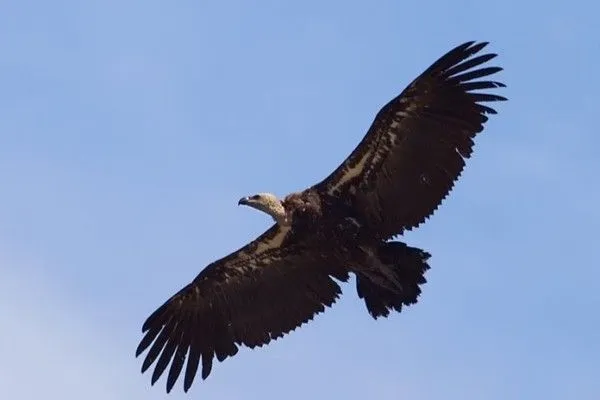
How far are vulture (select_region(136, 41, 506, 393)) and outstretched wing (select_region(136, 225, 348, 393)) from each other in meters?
0.02

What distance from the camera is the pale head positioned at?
98.9ft

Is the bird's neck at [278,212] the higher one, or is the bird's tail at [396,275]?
the bird's neck at [278,212]

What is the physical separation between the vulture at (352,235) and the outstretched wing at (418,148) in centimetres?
2

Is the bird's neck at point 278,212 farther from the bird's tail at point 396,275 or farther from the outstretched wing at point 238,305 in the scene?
the bird's tail at point 396,275

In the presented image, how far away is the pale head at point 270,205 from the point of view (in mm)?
30141

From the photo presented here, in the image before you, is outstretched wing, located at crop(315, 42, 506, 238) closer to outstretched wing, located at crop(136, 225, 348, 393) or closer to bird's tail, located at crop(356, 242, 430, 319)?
bird's tail, located at crop(356, 242, 430, 319)

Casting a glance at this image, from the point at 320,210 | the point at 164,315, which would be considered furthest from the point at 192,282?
the point at 320,210

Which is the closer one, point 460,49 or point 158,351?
point 460,49

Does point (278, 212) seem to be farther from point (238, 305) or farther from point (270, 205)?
point (238, 305)

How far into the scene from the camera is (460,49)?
29.1m

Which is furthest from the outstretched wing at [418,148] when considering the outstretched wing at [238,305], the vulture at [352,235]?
the outstretched wing at [238,305]

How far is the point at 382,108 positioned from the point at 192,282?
182 inches

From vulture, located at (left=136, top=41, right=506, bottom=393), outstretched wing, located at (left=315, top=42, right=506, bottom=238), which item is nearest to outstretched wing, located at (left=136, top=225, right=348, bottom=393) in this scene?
vulture, located at (left=136, top=41, right=506, bottom=393)

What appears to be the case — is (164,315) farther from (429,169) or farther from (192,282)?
(429,169)
